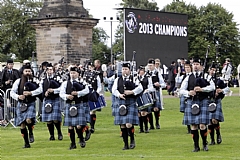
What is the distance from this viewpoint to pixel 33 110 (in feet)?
38.9

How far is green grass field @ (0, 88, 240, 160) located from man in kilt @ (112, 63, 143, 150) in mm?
368

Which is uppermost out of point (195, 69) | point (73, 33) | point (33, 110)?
point (73, 33)

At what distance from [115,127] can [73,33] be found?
1424 cm

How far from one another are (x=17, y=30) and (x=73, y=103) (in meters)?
52.2

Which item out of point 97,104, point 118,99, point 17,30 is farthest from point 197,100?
point 17,30

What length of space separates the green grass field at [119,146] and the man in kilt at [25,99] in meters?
0.46

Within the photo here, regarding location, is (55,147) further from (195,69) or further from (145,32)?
(145,32)

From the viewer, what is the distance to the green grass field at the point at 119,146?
1042cm

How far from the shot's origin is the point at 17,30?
6253cm

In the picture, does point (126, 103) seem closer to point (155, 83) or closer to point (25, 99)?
point (25, 99)

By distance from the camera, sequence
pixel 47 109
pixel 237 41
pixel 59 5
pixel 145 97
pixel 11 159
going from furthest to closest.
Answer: pixel 237 41 → pixel 59 5 → pixel 145 97 → pixel 47 109 → pixel 11 159

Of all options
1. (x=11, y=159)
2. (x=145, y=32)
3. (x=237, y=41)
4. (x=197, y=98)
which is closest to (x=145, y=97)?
(x=197, y=98)

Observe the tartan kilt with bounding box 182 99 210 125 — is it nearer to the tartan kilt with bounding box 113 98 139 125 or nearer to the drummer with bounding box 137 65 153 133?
the tartan kilt with bounding box 113 98 139 125

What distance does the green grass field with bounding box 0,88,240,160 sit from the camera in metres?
10.4
